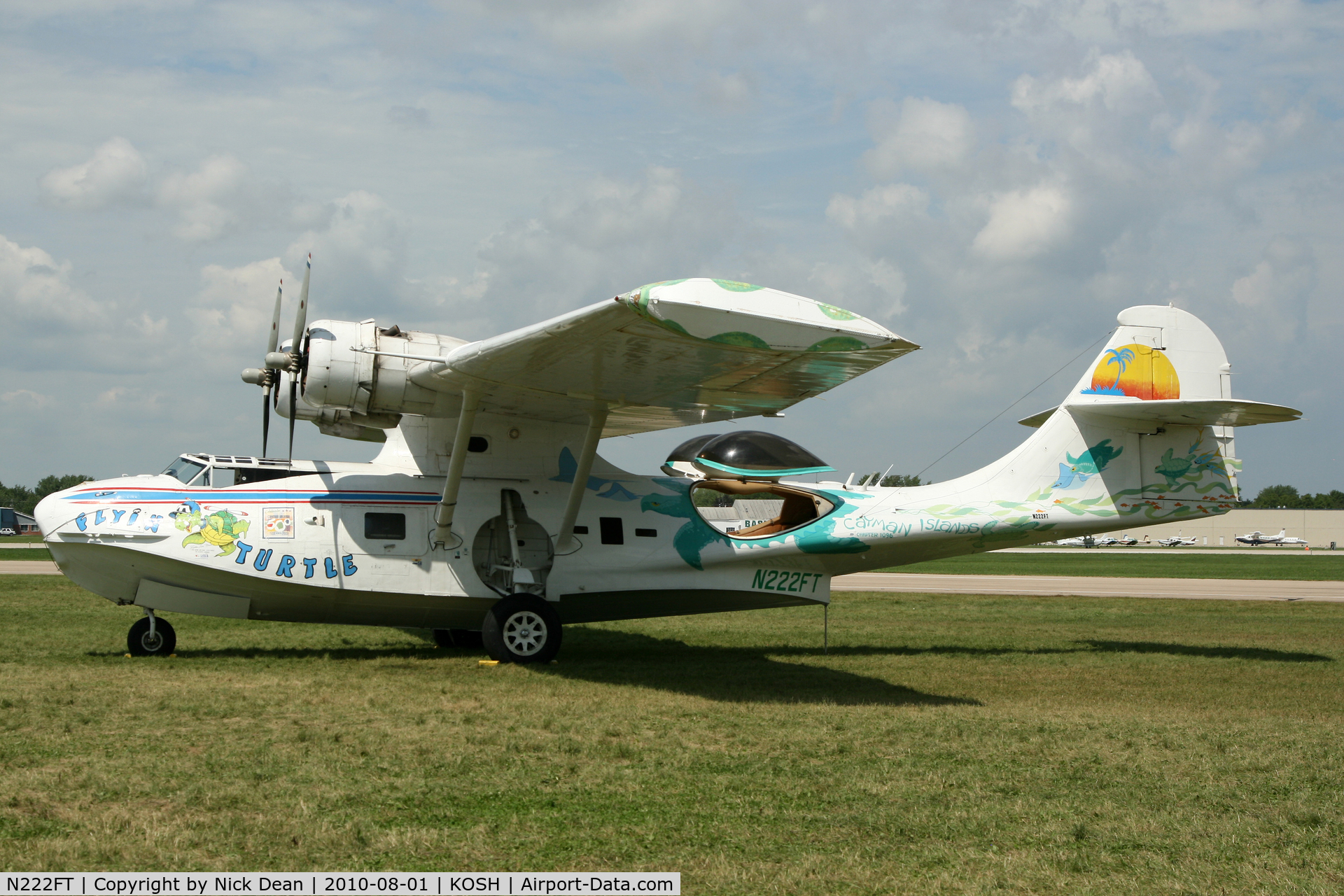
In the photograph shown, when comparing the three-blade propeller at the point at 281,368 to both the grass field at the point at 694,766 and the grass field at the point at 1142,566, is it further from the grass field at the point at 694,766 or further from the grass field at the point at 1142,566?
the grass field at the point at 1142,566

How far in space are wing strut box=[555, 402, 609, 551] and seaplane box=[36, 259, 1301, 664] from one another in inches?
1.1

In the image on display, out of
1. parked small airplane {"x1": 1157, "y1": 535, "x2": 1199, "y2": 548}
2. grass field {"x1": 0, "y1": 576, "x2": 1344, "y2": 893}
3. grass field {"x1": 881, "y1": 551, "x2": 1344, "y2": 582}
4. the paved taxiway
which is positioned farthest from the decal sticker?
parked small airplane {"x1": 1157, "y1": 535, "x2": 1199, "y2": 548}

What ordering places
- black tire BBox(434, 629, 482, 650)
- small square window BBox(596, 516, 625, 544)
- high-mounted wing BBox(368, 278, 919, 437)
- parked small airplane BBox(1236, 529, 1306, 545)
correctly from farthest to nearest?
1. parked small airplane BBox(1236, 529, 1306, 545)
2. black tire BBox(434, 629, 482, 650)
3. small square window BBox(596, 516, 625, 544)
4. high-mounted wing BBox(368, 278, 919, 437)

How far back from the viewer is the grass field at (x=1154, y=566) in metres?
37.8

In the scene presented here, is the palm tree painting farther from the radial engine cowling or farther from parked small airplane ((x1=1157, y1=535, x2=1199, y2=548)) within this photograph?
parked small airplane ((x1=1157, y1=535, x2=1199, y2=548))

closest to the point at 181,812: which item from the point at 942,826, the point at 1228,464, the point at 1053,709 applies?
the point at 942,826

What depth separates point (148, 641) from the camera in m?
11.8

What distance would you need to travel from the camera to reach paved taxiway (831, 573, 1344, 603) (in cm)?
2609

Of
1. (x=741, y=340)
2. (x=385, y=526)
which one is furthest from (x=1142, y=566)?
(x=741, y=340)

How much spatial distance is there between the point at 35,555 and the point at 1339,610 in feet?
145

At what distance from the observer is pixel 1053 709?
9.66m

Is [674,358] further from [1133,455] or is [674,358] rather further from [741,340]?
[1133,455]

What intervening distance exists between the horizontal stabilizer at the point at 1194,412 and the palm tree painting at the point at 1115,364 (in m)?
0.31

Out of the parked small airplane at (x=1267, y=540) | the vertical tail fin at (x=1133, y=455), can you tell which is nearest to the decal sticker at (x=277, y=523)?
the vertical tail fin at (x=1133, y=455)
